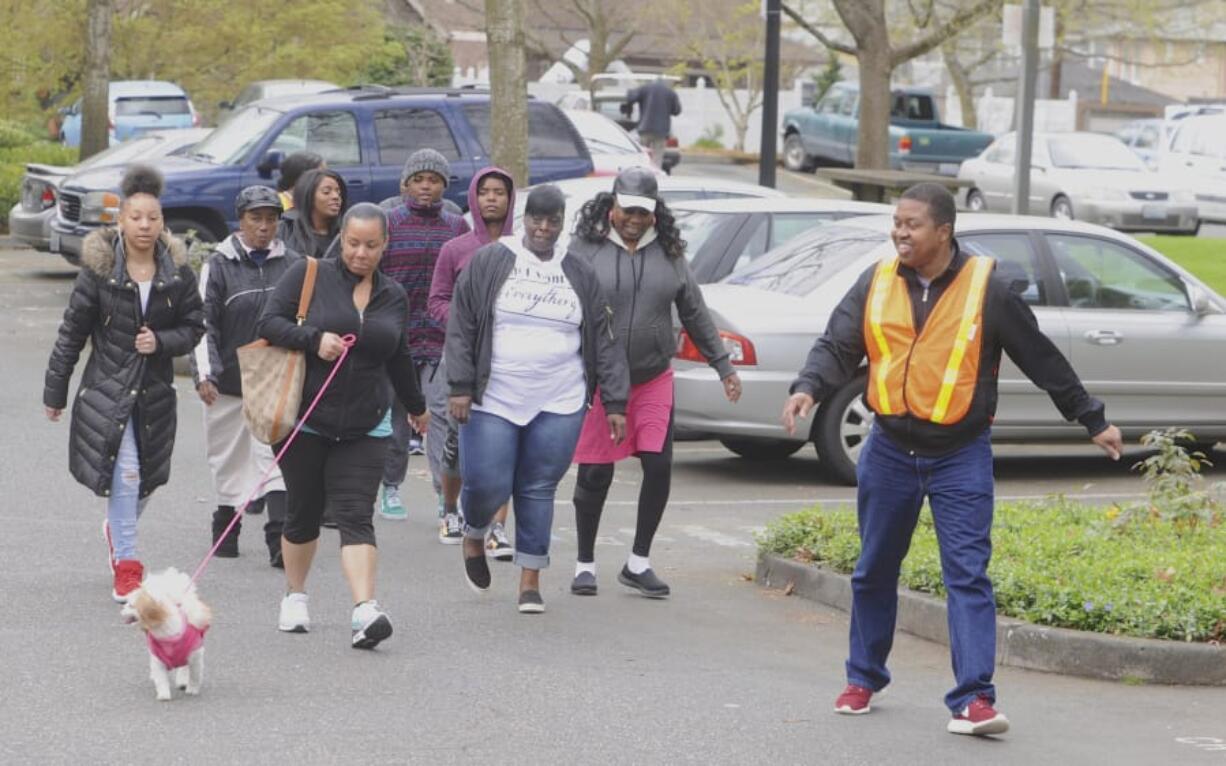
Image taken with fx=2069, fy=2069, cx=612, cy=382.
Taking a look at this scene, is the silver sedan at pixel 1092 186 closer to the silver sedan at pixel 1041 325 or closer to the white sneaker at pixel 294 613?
the silver sedan at pixel 1041 325

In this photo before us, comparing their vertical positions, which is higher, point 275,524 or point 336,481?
point 336,481

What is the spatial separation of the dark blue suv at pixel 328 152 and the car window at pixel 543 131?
14 millimetres

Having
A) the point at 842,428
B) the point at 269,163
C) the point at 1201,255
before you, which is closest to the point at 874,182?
the point at 1201,255

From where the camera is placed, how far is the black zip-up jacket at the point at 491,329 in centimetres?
821

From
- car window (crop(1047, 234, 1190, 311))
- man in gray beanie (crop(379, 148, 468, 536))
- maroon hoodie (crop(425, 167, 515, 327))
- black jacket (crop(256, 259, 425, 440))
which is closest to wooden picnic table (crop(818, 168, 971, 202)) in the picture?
car window (crop(1047, 234, 1190, 311))

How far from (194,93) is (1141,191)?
17510 millimetres

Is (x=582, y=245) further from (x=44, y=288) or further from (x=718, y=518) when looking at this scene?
(x=44, y=288)

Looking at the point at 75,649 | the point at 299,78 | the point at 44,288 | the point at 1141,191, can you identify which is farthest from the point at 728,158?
the point at 75,649

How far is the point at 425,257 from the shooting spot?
403 inches

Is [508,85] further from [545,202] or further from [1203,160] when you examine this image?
[1203,160]

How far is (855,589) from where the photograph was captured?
700 centimetres

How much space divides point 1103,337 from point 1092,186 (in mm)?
20323

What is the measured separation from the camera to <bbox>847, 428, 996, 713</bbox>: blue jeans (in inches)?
262

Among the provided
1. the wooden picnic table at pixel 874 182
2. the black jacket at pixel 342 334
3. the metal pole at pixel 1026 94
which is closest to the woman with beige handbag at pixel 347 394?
the black jacket at pixel 342 334
